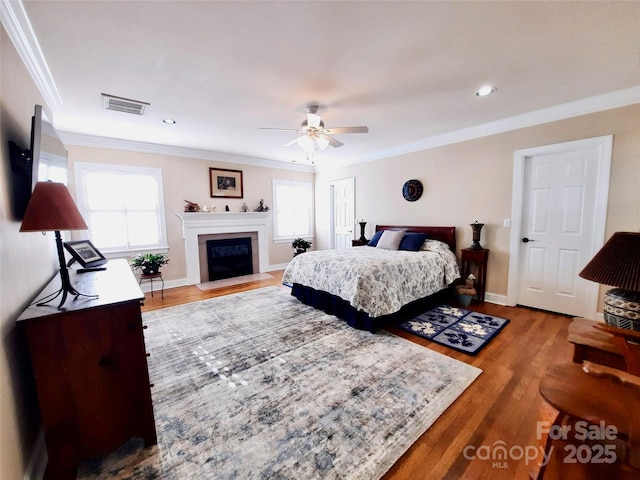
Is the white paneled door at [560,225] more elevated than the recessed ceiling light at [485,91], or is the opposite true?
the recessed ceiling light at [485,91]

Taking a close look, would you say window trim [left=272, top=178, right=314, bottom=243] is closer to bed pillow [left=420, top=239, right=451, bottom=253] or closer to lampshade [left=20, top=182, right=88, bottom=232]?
bed pillow [left=420, top=239, right=451, bottom=253]

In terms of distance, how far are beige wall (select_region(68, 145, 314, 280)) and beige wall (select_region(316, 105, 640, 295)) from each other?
2237 mm

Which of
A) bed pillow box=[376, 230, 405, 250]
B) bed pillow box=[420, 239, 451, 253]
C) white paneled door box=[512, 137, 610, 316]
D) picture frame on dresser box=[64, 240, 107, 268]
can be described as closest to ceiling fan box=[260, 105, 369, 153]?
bed pillow box=[376, 230, 405, 250]

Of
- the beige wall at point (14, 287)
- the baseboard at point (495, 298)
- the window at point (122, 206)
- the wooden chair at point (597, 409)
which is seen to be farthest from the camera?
the window at point (122, 206)

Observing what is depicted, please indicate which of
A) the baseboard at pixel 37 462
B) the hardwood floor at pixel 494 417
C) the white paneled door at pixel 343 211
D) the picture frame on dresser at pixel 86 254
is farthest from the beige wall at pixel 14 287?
the white paneled door at pixel 343 211

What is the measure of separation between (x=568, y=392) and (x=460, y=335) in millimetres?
1679

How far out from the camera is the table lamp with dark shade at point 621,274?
1322 millimetres

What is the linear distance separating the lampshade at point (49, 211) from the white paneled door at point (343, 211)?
4.89 meters

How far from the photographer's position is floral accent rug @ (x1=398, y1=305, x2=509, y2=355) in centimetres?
257

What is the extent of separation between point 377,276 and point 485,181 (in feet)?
7.70

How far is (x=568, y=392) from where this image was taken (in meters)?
1.14

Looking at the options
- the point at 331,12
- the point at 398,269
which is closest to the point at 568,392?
the point at 398,269

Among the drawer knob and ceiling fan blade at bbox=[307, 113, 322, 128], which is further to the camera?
ceiling fan blade at bbox=[307, 113, 322, 128]

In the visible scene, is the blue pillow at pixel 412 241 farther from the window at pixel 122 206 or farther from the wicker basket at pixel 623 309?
the window at pixel 122 206
